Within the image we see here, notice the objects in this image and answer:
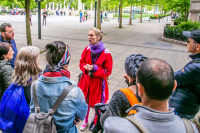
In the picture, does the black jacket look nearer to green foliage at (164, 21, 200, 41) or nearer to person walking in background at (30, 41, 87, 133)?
person walking in background at (30, 41, 87, 133)

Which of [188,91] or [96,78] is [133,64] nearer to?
[188,91]

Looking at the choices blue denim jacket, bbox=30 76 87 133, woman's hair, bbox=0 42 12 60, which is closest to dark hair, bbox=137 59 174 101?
Result: blue denim jacket, bbox=30 76 87 133

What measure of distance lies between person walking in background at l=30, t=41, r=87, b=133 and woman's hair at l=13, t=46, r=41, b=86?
29cm

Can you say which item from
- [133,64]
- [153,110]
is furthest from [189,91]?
[153,110]

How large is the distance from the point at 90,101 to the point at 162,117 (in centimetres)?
243

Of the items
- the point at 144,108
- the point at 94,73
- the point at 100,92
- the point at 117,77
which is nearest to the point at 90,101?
the point at 100,92

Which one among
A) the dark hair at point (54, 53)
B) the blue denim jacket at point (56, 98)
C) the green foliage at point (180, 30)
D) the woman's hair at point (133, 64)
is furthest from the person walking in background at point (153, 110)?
the green foliage at point (180, 30)

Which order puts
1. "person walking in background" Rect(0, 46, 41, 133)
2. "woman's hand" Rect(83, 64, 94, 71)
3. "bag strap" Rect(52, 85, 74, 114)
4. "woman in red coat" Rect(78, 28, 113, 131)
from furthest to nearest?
1. "woman in red coat" Rect(78, 28, 113, 131)
2. "woman's hand" Rect(83, 64, 94, 71)
3. "person walking in background" Rect(0, 46, 41, 133)
4. "bag strap" Rect(52, 85, 74, 114)

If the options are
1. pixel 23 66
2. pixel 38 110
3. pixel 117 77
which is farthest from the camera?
pixel 117 77

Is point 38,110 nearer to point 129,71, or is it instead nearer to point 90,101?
point 129,71

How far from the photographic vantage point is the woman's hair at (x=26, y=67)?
2.07 meters

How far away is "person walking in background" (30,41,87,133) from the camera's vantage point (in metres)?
1.79

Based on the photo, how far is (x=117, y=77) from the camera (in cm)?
635

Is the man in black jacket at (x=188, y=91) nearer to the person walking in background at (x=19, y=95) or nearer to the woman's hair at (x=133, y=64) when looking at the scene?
the woman's hair at (x=133, y=64)
